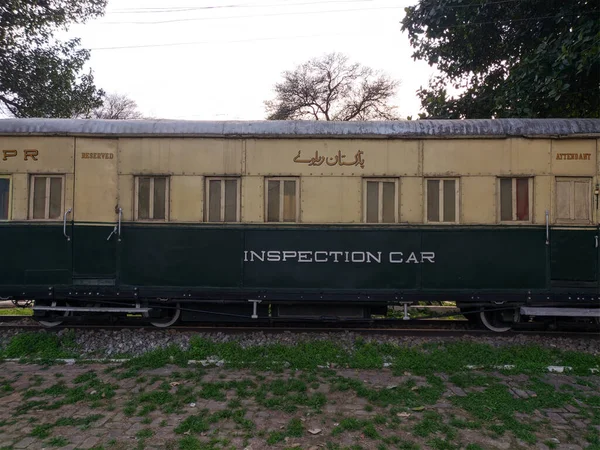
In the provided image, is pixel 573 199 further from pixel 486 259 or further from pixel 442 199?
pixel 442 199

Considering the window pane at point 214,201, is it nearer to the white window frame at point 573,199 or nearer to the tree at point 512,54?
the white window frame at point 573,199

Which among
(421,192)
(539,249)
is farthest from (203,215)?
(539,249)

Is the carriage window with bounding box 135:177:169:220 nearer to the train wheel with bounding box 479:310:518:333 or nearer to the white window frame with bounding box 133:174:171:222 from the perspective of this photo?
the white window frame with bounding box 133:174:171:222

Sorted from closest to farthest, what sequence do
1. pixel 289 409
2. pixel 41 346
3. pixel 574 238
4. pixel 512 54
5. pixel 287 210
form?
pixel 289 409 < pixel 41 346 < pixel 574 238 < pixel 287 210 < pixel 512 54

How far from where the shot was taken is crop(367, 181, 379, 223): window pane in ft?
20.8

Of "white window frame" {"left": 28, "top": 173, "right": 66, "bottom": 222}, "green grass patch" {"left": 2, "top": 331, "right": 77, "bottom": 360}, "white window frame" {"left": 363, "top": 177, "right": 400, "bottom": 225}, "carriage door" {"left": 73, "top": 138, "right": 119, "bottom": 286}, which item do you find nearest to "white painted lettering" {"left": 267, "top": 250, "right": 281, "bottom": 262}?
"white window frame" {"left": 363, "top": 177, "right": 400, "bottom": 225}

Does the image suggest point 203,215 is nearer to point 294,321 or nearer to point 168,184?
point 168,184

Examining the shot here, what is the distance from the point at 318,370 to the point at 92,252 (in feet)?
12.8

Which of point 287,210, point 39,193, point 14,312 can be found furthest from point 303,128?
point 14,312

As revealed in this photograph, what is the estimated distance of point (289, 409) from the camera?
4160mm

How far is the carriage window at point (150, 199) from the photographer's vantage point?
21.0 feet

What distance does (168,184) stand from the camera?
6398 mm

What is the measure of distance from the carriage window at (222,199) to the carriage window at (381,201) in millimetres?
2052

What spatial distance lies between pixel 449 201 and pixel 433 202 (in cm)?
25
